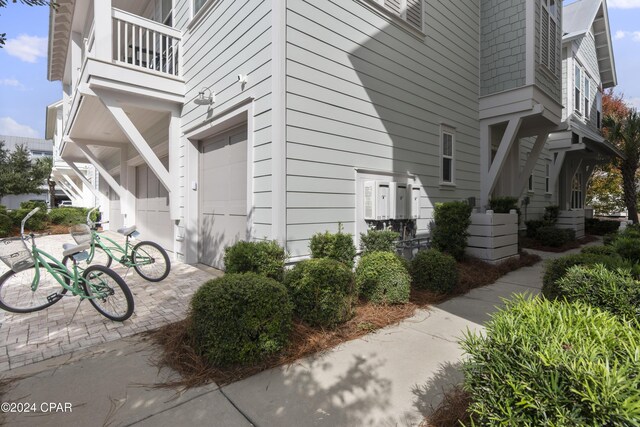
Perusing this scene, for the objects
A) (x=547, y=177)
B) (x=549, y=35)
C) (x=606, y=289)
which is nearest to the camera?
(x=606, y=289)

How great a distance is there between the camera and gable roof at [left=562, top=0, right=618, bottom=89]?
504 inches

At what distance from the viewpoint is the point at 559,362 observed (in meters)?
1.33

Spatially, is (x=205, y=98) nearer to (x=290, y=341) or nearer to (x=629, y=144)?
(x=290, y=341)

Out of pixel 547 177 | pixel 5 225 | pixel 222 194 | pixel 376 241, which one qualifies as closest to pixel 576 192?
pixel 547 177

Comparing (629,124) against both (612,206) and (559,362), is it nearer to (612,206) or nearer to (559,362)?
(612,206)

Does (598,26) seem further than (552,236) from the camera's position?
Yes

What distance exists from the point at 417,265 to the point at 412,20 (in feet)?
16.0

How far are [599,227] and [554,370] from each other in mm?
15181

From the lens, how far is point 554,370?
1.34 m

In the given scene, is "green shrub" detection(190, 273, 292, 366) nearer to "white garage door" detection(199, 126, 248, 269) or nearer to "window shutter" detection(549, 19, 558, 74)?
"white garage door" detection(199, 126, 248, 269)

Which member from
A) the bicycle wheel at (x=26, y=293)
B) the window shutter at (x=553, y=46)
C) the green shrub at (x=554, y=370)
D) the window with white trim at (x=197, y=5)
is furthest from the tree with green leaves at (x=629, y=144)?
the bicycle wheel at (x=26, y=293)

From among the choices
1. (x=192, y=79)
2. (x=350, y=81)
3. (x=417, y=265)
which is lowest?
(x=417, y=265)

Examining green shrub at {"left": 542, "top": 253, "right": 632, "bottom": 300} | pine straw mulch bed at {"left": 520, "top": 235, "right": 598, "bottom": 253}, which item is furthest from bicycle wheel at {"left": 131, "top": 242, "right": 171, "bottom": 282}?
pine straw mulch bed at {"left": 520, "top": 235, "right": 598, "bottom": 253}

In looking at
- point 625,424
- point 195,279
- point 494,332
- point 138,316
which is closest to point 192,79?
point 195,279
